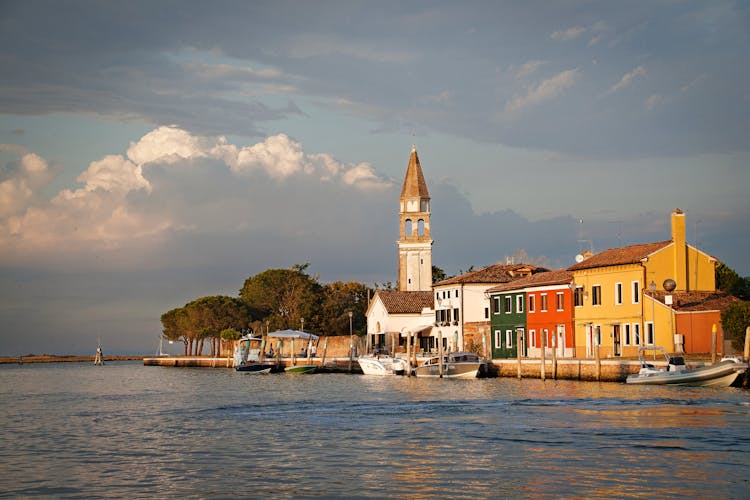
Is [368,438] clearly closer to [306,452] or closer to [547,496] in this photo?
[306,452]

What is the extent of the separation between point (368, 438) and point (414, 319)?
62320 mm

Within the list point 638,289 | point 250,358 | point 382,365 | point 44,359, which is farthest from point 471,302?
point 44,359

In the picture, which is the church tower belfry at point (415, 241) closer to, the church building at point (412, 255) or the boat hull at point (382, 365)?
the church building at point (412, 255)

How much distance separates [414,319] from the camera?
302ft

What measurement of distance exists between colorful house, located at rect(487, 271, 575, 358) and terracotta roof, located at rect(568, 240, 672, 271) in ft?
8.10

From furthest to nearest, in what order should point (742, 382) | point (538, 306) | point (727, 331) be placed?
1. point (538, 306)
2. point (727, 331)
3. point (742, 382)

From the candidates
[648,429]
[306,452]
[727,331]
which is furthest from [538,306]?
[306,452]

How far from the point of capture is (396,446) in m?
27.8

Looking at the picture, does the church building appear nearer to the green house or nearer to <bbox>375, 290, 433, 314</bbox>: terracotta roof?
<bbox>375, 290, 433, 314</bbox>: terracotta roof

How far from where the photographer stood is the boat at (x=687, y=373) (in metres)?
45.3

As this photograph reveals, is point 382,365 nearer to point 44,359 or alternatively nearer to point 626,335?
point 626,335

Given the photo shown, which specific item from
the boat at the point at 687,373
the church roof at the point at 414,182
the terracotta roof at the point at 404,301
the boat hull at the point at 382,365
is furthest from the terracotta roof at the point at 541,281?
the church roof at the point at 414,182

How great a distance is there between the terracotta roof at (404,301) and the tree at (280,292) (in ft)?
86.6

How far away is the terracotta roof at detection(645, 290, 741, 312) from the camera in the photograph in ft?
182
